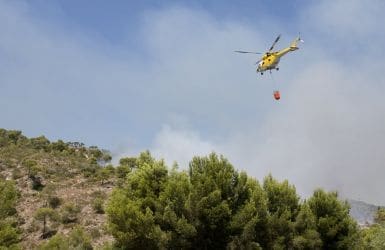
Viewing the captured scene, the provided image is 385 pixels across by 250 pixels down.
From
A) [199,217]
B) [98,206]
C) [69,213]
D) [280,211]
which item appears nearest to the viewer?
[199,217]

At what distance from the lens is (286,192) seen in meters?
45.7

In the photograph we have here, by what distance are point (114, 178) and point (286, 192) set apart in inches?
1658

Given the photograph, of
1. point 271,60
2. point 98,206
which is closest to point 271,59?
point 271,60

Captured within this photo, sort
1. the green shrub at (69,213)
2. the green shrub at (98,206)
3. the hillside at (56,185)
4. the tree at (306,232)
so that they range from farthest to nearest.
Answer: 1. the green shrub at (98,206)
2. the green shrub at (69,213)
3. the hillside at (56,185)
4. the tree at (306,232)

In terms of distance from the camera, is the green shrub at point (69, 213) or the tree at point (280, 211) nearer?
the tree at point (280, 211)

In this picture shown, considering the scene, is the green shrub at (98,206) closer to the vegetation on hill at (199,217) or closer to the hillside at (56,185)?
the hillside at (56,185)

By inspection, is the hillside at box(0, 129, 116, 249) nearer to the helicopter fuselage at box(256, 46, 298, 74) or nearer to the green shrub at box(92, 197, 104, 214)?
the green shrub at box(92, 197, 104, 214)

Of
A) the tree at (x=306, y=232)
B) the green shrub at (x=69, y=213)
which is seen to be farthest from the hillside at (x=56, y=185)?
the tree at (x=306, y=232)

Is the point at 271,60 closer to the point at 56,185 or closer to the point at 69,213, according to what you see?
the point at 69,213

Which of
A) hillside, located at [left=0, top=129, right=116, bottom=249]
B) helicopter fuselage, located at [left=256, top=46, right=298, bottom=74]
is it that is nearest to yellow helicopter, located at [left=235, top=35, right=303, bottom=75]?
helicopter fuselage, located at [left=256, top=46, right=298, bottom=74]

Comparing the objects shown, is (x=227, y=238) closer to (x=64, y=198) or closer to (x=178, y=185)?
(x=178, y=185)

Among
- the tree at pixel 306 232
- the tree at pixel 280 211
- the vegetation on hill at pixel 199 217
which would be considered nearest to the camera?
the vegetation on hill at pixel 199 217

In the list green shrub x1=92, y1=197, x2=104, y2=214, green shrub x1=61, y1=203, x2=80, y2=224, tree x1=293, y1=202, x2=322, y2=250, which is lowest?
tree x1=293, y1=202, x2=322, y2=250

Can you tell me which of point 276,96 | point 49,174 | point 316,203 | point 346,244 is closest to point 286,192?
point 316,203
